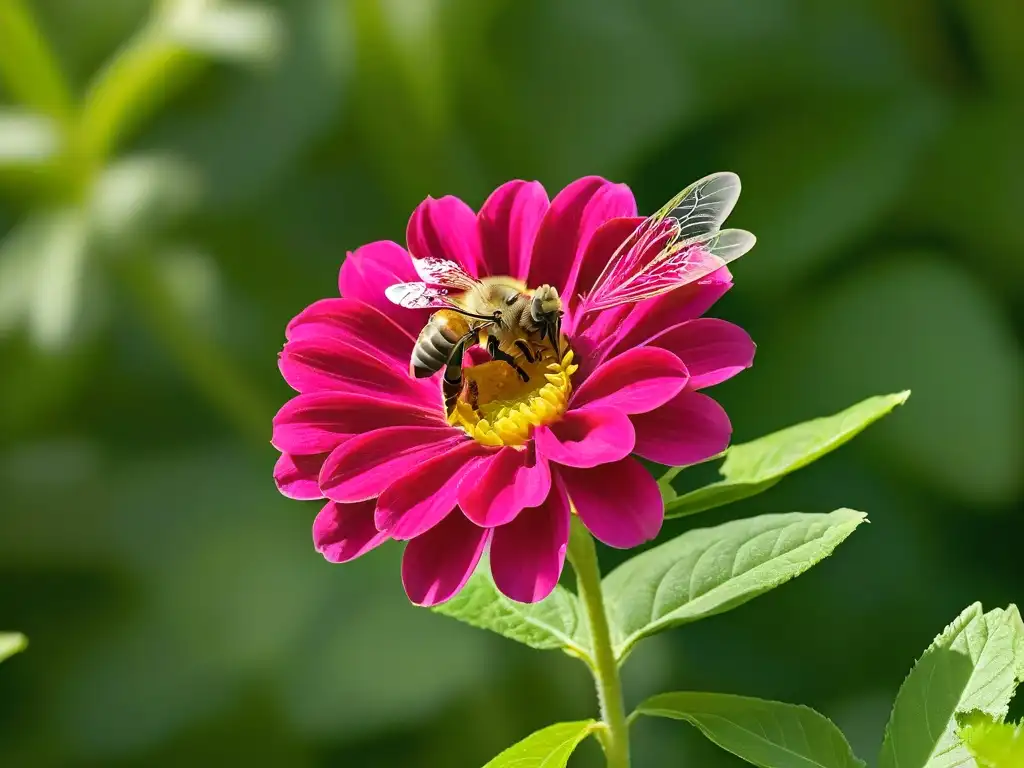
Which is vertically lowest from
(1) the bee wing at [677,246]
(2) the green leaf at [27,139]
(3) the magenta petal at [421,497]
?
(3) the magenta petal at [421,497]

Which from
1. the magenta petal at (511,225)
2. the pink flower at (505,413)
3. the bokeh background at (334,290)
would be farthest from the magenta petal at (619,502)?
the bokeh background at (334,290)

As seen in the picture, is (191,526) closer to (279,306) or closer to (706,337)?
(279,306)

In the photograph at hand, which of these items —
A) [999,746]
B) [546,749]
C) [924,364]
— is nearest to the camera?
[999,746]

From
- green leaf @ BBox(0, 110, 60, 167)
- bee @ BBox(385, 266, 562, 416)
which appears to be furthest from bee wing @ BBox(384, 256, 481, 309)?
green leaf @ BBox(0, 110, 60, 167)

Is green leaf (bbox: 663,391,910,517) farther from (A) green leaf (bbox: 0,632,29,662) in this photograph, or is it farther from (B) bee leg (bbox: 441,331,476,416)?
(A) green leaf (bbox: 0,632,29,662)

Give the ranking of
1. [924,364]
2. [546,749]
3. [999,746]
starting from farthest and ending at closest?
[924,364] < [546,749] < [999,746]

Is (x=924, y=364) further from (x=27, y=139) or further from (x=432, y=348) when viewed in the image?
(x=27, y=139)

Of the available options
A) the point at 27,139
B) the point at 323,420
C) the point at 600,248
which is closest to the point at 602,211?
the point at 600,248

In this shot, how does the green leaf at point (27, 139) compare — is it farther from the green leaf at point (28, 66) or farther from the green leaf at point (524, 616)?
the green leaf at point (524, 616)
